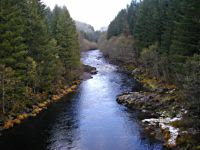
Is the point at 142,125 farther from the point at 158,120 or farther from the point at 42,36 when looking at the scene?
the point at 42,36

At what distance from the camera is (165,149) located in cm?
3228

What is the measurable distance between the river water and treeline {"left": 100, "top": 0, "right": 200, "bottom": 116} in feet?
27.7

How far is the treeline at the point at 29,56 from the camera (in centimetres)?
4206

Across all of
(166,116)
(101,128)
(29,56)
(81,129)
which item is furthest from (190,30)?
(29,56)

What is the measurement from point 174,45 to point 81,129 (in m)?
27.0

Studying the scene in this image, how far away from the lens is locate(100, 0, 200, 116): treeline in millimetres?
32100

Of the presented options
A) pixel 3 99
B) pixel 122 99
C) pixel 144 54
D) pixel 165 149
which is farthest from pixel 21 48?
pixel 144 54

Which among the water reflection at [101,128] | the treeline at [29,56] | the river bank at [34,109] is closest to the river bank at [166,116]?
the water reflection at [101,128]

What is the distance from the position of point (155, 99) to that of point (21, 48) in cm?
2348

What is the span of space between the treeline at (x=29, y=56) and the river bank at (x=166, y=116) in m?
14.8

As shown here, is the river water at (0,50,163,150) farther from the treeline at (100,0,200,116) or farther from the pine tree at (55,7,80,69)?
the pine tree at (55,7,80,69)

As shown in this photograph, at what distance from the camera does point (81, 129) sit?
39.6 metres

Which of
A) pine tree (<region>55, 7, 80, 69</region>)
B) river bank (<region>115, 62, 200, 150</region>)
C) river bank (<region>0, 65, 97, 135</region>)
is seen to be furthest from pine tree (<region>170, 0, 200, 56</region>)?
pine tree (<region>55, 7, 80, 69</region>)

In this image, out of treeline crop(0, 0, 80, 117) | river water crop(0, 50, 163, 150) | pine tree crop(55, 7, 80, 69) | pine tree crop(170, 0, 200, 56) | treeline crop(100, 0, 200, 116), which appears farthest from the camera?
pine tree crop(55, 7, 80, 69)
